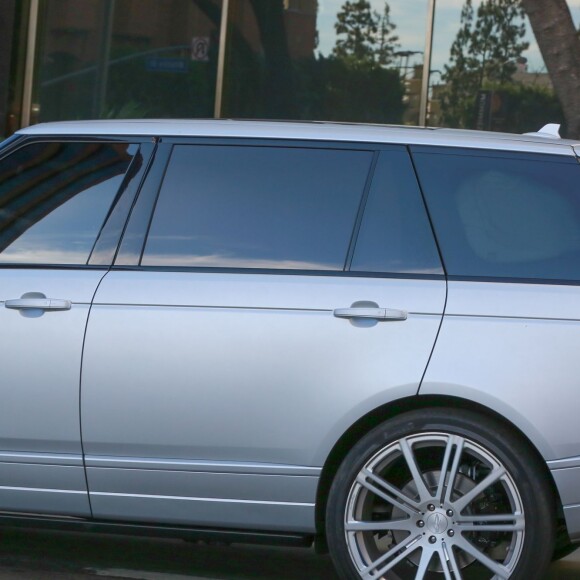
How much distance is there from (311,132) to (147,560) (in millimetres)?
2095

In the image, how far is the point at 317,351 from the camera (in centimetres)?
403

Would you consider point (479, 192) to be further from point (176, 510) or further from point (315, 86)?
point (315, 86)

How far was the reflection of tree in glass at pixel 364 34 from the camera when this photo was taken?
11883 mm

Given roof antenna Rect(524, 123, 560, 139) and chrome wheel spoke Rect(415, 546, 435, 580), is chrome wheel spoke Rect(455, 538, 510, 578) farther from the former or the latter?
roof antenna Rect(524, 123, 560, 139)

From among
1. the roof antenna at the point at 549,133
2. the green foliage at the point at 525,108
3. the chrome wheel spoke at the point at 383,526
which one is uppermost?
the green foliage at the point at 525,108

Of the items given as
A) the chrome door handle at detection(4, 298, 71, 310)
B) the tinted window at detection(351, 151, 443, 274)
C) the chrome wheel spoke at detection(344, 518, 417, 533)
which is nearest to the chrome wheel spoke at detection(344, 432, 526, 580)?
the chrome wheel spoke at detection(344, 518, 417, 533)

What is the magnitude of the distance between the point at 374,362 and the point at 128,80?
30.0 feet

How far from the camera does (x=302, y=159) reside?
14.2ft

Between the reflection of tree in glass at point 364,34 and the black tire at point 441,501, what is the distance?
8403mm

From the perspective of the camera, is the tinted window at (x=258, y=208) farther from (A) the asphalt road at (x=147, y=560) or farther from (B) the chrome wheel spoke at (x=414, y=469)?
(A) the asphalt road at (x=147, y=560)

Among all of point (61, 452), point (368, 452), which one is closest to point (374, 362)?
point (368, 452)

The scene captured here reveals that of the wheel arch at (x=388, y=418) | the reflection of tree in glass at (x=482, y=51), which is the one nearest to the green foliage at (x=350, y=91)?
the reflection of tree in glass at (x=482, y=51)

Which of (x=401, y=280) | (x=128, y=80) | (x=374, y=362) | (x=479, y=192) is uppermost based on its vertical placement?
(x=128, y=80)

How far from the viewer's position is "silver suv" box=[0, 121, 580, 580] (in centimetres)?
397
